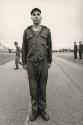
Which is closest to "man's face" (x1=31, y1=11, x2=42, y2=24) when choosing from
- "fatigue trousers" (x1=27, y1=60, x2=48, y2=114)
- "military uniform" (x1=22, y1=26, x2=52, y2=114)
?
"military uniform" (x1=22, y1=26, x2=52, y2=114)

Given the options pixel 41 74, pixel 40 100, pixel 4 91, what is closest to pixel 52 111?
pixel 40 100

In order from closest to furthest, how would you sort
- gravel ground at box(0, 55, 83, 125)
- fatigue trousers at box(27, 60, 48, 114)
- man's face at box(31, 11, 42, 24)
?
gravel ground at box(0, 55, 83, 125) → man's face at box(31, 11, 42, 24) → fatigue trousers at box(27, 60, 48, 114)

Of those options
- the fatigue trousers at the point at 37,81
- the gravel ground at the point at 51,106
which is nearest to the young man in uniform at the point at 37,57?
the fatigue trousers at the point at 37,81

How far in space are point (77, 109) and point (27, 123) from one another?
1490 mm

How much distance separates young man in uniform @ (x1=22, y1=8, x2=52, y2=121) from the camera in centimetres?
591

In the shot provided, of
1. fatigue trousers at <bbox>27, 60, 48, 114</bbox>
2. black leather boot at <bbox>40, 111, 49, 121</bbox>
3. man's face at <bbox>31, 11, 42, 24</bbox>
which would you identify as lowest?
black leather boot at <bbox>40, 111, 49, 121</bbox>

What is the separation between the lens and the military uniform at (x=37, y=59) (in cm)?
592

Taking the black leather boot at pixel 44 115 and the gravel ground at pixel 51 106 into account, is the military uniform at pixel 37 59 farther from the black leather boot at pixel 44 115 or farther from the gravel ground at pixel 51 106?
the gravel ground at pixel 51 106

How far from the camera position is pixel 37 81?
6148 mm

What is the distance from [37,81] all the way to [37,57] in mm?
555

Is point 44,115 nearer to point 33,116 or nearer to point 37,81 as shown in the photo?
point 33,116

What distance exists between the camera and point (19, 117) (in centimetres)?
603

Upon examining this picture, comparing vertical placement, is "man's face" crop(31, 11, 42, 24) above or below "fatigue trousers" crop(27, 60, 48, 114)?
above

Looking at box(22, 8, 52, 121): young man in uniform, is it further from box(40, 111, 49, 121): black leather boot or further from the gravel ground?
the gravel ground
